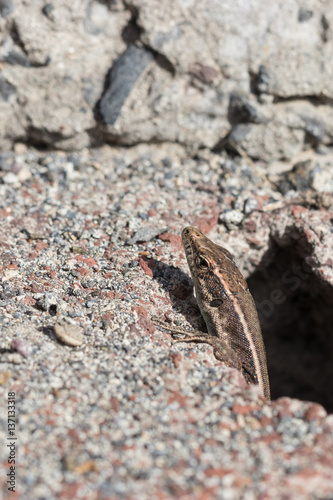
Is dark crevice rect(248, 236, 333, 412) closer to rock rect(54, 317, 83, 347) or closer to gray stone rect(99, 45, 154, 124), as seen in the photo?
gray stone rect(99, 45, 154, 124)

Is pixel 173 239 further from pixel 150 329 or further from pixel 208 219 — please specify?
pixel 150 329

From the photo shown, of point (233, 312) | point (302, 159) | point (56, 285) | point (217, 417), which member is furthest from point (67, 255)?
point (302, 159)

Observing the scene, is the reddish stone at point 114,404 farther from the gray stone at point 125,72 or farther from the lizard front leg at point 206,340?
the gray stone at point 125,72

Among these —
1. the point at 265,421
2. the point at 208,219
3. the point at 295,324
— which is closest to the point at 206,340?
the point at 265,421

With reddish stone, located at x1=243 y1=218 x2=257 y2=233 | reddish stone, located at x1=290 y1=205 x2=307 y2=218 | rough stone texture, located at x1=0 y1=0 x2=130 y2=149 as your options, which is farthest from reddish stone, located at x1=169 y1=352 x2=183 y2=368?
rough stone texture, located at x1=0 y1=0 x2=130 y2=149

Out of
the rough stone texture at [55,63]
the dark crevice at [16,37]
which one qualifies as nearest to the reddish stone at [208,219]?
the rough stone texture at [55,63]
